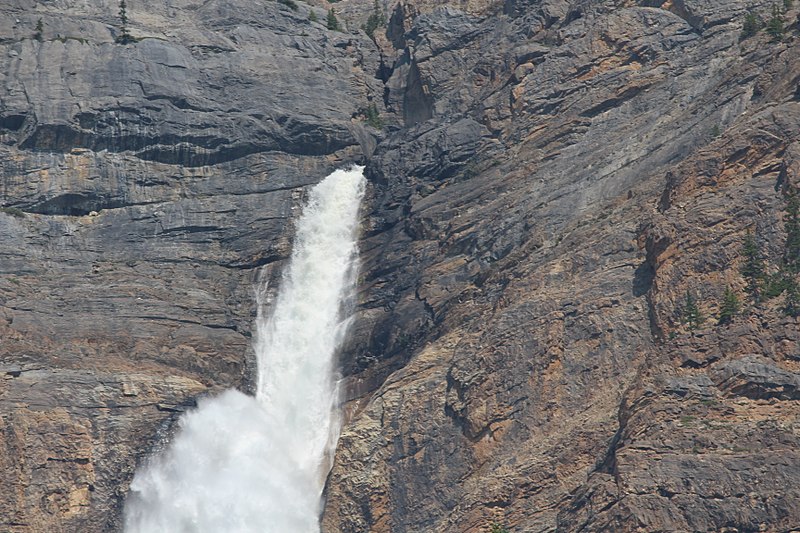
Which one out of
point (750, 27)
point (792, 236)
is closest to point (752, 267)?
point (792, 236)

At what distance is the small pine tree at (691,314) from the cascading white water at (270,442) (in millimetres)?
19754

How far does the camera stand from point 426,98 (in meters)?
101

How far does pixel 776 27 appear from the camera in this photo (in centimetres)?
8312

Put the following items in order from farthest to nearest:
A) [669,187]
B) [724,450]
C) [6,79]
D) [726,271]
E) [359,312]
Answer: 1. [6,79]
2. [359,312]
3. [669,187]
4. [726,271]
5. [724,450]

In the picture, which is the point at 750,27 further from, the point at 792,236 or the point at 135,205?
the point at 135,205

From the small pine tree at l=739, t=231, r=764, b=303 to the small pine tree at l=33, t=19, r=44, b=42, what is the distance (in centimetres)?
4723

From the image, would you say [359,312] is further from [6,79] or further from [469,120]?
[6,79]

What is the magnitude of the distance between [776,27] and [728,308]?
21073 millimetres

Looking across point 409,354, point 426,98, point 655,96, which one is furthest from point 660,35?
point 409,354

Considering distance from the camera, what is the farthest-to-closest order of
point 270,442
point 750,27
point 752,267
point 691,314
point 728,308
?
1. point 750,27
2. point 270,442
3. point 752,267
4. point 691,314
5. point 728,308

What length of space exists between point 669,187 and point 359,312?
66.2ft

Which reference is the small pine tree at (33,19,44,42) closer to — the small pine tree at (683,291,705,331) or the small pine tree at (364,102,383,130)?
the small pine tree at (364,102,383,130)

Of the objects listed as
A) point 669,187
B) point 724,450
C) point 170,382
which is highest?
point 170,382

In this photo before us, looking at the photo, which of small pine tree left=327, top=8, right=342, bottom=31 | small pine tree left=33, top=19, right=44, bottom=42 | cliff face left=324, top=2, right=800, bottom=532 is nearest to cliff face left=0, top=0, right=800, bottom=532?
cliff face left=324, top=2, right=800, bottom=532
